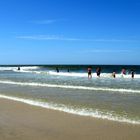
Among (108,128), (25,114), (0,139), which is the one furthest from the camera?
Answer: (25,114)

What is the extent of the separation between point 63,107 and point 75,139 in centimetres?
608

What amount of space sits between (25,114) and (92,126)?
11.3 feet

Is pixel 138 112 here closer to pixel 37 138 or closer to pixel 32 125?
pixel 32 125

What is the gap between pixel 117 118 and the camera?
11766 millimetres

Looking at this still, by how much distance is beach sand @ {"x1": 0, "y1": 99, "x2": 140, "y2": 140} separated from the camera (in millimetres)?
8891

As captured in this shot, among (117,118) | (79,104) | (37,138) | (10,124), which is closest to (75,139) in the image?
(37,138)

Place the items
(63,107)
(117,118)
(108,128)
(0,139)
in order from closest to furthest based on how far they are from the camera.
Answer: (0,139), (108,128), (117,118), (63,107)

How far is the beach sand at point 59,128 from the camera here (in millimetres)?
8891

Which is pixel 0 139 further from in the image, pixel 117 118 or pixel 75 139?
pixel 117 118

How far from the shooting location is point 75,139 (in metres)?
8.68

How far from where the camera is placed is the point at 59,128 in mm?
9969

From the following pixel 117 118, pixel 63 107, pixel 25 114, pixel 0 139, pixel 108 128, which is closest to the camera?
pixel 0 139

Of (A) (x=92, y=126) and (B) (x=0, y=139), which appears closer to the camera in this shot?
(B) (x=0, y=139)

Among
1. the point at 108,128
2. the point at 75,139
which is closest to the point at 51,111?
the point at 108,128
